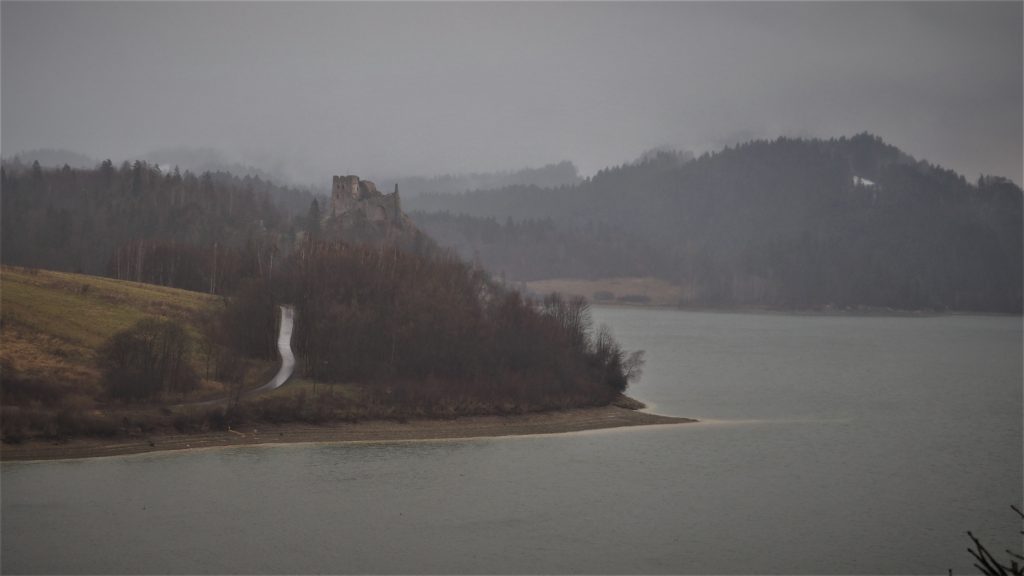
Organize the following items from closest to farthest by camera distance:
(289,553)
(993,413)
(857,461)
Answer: (289,553) < (857,461) < (993,413)

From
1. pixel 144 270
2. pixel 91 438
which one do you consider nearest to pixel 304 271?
pixel 91 438

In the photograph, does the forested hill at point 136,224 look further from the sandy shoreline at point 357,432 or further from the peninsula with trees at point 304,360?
the sandy shoreline at point 357,432

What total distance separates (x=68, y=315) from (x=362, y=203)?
54.4 m

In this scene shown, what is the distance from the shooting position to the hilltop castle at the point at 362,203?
330 ft

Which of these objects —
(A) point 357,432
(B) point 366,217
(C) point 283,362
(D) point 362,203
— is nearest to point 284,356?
(C) point 283,362

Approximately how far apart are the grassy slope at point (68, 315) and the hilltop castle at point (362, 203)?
129 ft

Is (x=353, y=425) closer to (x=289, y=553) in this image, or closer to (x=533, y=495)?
(x=533, y=495)

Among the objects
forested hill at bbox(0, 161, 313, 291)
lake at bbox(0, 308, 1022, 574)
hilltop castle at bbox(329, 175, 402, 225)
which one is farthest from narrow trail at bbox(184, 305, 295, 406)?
hilltop castle at bbox(329, 175, 402, 225)

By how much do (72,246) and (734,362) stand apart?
230 ft

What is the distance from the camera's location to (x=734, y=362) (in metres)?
81.9

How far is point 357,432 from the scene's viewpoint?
42688 millimetres

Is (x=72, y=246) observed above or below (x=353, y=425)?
above

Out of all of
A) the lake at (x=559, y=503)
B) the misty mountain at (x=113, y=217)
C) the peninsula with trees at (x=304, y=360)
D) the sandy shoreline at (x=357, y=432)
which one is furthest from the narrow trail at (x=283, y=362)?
the misty mountain at (x=113, y=217)

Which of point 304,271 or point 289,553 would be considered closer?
point 289,553
